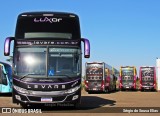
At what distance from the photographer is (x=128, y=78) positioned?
5116 cm

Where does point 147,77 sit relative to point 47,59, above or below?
below

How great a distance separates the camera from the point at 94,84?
41844 mm

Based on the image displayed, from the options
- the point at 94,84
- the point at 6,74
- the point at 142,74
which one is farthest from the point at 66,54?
the point at 142,74

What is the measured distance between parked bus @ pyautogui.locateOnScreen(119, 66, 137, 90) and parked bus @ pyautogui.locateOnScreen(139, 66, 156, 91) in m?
0.90

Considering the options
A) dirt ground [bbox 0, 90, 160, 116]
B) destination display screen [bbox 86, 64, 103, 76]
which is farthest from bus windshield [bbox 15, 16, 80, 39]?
destination display screen [bbox 86, 64, 103, 76]

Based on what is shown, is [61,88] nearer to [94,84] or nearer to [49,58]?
[49,58]

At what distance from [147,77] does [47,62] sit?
113 feet

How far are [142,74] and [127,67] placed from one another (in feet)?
7.33

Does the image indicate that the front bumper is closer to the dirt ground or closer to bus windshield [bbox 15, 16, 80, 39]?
the dirt ground

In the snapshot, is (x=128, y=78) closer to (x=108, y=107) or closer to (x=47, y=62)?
(x=108, y=107)

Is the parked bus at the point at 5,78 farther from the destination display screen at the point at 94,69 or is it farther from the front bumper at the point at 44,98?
the front bumper at the point at 44,98

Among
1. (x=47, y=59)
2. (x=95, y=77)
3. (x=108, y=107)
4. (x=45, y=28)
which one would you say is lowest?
(x=108, y=107)

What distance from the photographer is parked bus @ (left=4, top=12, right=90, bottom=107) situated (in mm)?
16891

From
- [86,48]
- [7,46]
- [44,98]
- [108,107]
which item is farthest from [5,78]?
[86,48]
